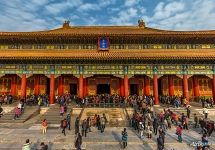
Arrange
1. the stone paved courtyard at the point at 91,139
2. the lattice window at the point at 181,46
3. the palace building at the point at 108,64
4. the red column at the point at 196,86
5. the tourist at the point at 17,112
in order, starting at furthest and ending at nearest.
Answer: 1. the lattice window at the point at 181,46
2. the red column at the point at 196,86
3. the palace building at the point at 108,64
4. the tourist at the point at 17,112
5. the stone paved courtyard at the point at 91,139

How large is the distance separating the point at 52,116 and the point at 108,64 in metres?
9.25

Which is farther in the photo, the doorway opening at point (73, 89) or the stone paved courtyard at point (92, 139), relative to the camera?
the doorway opening at point (73, 89)

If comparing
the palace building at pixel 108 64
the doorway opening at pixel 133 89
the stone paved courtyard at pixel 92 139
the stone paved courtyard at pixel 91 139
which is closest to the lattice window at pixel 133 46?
the palace building at pixel 108 64

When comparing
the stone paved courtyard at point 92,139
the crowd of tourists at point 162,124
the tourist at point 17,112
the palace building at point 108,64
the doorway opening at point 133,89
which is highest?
the palace building at point 108,64

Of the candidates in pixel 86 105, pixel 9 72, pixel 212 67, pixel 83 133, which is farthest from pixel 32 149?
pixel 212 67

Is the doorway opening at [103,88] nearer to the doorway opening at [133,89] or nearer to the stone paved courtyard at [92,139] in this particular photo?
the doorway opening at [133,89]

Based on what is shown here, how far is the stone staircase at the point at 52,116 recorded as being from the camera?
62.2 ft

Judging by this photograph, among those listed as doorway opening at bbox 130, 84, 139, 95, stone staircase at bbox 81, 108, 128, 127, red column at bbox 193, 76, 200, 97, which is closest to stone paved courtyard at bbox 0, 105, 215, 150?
stone staircase at bbox 81, 108, 128, 127

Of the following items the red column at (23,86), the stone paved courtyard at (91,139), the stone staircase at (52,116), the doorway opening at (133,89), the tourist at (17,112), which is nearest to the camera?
the stone paved courtyard at (91,139)

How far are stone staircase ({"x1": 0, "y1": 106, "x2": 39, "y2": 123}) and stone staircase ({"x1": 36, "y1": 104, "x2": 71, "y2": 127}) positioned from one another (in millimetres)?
1273

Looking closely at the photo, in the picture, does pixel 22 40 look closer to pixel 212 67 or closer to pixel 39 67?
pixel 39 67

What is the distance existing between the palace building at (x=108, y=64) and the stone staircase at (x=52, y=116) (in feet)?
13.1

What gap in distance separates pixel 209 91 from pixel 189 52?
18.7 ft

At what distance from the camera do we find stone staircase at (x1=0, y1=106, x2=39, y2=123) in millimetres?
19312
